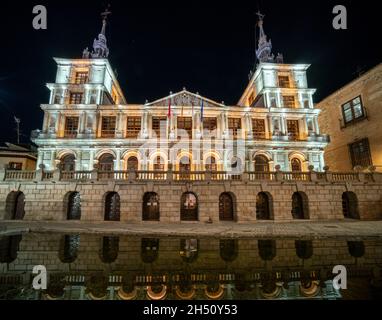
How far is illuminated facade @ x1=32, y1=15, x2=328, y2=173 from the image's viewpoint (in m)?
27.0

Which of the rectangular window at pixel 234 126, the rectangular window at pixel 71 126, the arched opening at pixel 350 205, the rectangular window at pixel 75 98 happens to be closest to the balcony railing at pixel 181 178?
the arched opening at pixel 350 205

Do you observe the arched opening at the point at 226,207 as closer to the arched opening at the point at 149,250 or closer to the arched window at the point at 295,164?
the arched opening at the point at 149,250

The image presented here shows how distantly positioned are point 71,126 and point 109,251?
26.1 m

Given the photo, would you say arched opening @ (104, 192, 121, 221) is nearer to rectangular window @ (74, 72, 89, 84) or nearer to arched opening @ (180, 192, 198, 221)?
arched opening @ (180, 192, 198, 221)

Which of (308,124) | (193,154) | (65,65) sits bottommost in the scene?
(193,154)

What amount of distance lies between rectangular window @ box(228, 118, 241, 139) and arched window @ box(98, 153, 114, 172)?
1645 cm

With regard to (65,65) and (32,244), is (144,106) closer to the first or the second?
(65,65)

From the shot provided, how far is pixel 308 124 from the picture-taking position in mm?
29625

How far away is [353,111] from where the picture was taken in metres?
27.1

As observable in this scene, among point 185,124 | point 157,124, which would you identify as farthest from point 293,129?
point 157,124

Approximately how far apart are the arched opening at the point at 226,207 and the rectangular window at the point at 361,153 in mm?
18554

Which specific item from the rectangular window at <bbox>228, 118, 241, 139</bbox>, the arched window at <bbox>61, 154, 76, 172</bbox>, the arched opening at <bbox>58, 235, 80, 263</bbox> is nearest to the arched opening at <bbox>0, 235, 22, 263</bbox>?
the arched opening at <bbox>58, 235, 80, 263</bbox>

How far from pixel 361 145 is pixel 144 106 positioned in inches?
1101
